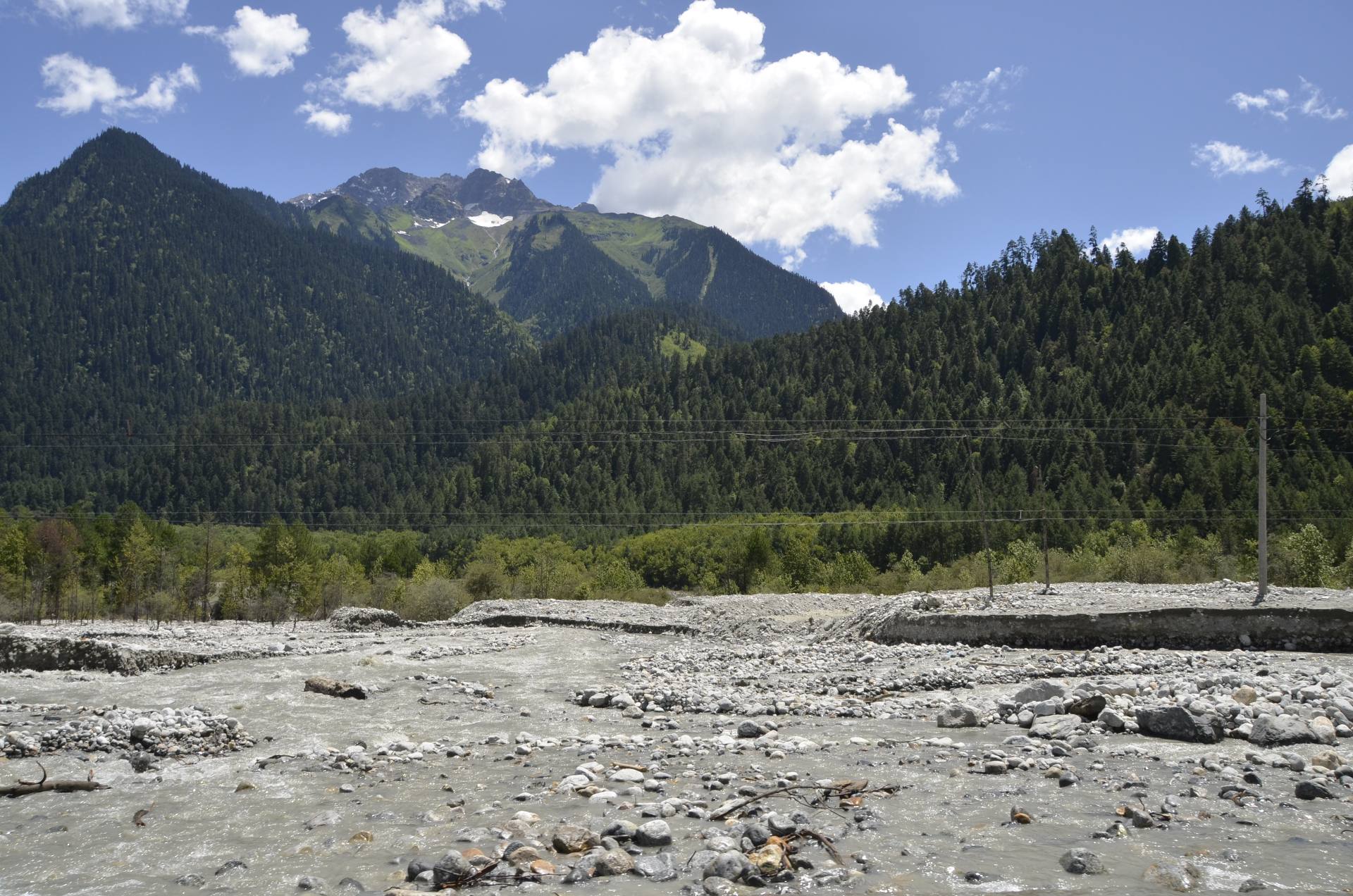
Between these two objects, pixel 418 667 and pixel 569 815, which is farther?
→ pixel 418 667

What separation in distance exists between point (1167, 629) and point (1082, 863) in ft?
68.7

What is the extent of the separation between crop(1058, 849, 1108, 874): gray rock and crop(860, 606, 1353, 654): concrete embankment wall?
20614 mm

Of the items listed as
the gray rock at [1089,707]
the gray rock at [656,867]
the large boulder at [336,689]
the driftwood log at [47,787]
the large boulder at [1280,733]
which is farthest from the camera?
the large boulder at [336,689]

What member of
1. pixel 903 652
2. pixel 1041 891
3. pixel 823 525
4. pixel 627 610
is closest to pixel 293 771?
pixel 1041 891

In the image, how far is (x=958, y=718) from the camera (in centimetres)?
1622

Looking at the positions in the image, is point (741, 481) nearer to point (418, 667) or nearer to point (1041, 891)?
point (418, 667)

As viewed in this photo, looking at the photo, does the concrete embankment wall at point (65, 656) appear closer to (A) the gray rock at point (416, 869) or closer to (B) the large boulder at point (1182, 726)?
(A) the gray rock at point (416, 869)

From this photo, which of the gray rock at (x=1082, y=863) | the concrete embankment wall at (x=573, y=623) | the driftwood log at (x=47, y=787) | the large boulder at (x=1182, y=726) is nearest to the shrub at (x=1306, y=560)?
the concrete embankment wall at (x=573, y=623)

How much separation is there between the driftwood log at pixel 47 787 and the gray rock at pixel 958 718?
45.9 ft

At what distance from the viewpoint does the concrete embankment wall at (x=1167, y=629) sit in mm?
25109

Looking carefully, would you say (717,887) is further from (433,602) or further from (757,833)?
(433,602)

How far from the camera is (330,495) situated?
183000 millimetres

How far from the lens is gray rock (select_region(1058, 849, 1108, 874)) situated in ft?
28.2

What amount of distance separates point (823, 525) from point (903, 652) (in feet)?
281
